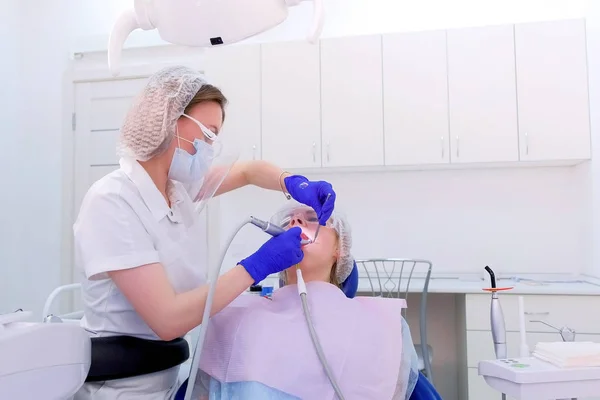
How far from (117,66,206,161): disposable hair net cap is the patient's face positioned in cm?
45

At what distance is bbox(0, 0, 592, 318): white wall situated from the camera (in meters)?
2.80

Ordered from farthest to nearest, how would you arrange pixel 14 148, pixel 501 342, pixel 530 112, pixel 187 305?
pixel 14 148 < pixel 530 112 < pixel 501 342 < pixel 187 305

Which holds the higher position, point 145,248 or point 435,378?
point 145,248

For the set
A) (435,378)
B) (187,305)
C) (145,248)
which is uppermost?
(145,248)

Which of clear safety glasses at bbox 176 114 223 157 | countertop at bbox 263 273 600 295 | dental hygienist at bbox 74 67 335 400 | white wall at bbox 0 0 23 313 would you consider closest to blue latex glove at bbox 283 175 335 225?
dental hygienist at bbox 74 67 335 400

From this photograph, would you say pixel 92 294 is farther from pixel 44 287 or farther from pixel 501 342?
pixel 44 287

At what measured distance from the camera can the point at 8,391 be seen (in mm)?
749

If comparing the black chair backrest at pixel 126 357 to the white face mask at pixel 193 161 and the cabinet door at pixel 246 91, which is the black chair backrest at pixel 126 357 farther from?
the cabinet door at pixel 246 91

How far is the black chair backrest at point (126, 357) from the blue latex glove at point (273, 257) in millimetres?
251

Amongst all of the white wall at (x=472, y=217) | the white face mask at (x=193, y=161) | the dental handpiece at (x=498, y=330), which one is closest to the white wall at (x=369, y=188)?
the white wall at (x=472, y=217)

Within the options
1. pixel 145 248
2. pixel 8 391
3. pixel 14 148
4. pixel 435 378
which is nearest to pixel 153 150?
pixel 145 248

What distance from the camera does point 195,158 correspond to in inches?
43.9

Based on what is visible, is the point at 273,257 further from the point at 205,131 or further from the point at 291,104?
the point at 291,104

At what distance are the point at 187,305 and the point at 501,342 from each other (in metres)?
0.76
